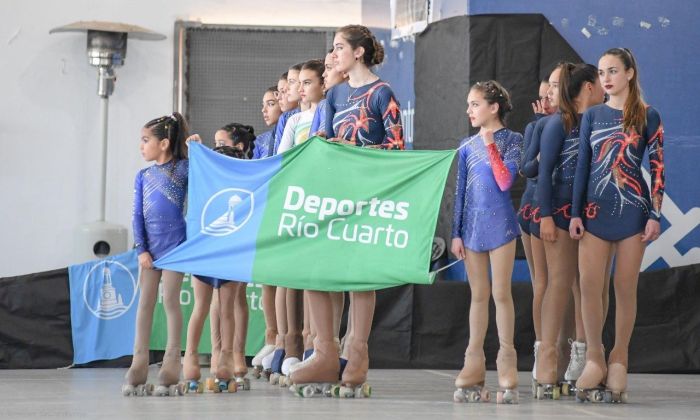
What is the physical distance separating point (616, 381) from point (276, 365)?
6.12 feet

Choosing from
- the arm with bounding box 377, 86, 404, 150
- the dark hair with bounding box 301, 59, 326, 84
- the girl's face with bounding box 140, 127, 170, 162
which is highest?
the dark hair with bounding box 301, 59, 326, 84

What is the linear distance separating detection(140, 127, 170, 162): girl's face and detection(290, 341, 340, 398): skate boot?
1182mm

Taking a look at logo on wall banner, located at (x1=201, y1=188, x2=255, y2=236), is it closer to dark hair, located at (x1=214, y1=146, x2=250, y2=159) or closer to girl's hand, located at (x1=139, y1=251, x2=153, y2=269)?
girl's hand, located at (x1=139, y1=251, x2=153, y2=269)

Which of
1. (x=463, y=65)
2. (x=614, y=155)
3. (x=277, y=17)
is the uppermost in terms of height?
(x=277, y=17)

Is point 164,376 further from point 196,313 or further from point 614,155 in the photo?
point 614,155

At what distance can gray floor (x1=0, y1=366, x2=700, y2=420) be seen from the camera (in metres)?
4.54

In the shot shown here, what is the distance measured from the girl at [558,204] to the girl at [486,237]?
31cm

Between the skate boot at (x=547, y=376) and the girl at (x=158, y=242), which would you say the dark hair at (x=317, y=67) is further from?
the skate boot at (x=547, y=376)

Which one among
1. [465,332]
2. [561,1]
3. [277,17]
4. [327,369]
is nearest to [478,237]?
[327,369]

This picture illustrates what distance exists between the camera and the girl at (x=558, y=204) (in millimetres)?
5469

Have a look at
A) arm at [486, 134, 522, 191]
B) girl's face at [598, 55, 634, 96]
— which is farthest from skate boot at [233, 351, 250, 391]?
girl's face at [598, 55, 634, 96]

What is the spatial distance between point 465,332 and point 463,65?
5.63ft

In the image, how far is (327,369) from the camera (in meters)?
5.21

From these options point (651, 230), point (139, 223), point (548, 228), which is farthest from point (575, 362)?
point (139, 223)
